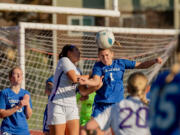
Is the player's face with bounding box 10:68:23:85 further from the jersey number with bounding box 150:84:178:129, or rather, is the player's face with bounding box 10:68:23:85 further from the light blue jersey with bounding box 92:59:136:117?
the jersey number with bounding box 150:84:178:129

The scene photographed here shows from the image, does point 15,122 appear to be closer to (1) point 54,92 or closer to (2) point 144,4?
(1) point 54,92

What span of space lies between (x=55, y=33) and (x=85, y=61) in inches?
49.0

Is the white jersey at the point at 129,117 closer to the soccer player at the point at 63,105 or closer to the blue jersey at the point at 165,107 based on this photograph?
the blue jersey at the point at 165,107

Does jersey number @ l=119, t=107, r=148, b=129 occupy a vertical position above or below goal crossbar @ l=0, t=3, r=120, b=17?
below

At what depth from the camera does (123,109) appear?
350 cm

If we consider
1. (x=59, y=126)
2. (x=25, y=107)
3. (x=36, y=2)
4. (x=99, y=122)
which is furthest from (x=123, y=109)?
(x=36, y=2)

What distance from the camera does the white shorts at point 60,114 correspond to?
5125 mm

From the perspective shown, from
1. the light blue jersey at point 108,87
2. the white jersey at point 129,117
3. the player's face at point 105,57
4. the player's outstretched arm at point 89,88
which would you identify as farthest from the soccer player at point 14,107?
the white jersey at point 129,117

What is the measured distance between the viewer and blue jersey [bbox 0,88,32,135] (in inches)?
213

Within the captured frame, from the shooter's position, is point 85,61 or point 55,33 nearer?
point 55,33

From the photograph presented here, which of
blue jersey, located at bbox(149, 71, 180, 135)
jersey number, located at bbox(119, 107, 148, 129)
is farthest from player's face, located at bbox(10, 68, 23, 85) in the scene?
blue jersey, located at bbox(149, 71, 180, 135)

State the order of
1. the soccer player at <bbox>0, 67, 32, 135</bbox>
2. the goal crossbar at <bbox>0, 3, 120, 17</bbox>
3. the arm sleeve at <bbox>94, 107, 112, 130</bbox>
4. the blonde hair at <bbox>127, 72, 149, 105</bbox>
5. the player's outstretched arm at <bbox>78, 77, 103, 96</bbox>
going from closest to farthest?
the blonde hair at <bbox>127, 72, 149, 105</bbox> < the arm sleeve at <bbox>94, 107, 112, 130</bbox> < the player's outstretched arm at <bbox>78, 77, 103, 96</bbox> < the soccer player at <bbox>0, 67, 32, 135</bbox> < the goal crossbar at <bbox>0, 3, 120, 17</bbox>

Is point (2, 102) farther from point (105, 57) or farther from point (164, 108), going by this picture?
point (164, 108)

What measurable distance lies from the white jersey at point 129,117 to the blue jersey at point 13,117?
203cm
